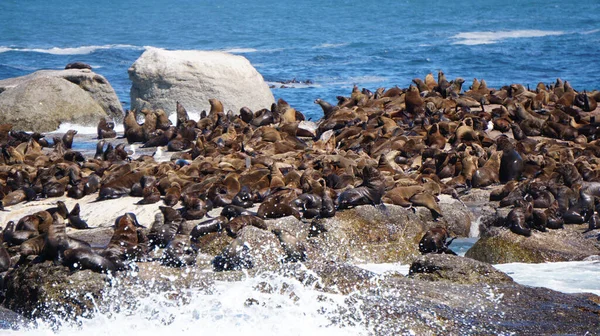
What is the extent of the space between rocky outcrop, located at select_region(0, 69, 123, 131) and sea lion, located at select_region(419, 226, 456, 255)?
40.0 ft

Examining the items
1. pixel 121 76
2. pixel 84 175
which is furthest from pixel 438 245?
pixel 121 76

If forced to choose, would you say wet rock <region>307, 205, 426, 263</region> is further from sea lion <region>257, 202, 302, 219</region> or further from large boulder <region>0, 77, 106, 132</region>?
large boulder <region>0, 77, 106, 132</region>

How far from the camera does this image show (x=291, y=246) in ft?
29.2

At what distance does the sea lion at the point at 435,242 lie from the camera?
9.58 metres

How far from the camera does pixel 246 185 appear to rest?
11164 millimetres

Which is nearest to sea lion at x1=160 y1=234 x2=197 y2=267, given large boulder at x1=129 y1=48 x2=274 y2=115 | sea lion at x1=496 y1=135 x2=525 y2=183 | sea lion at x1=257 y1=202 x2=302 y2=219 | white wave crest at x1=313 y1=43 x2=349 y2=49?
sea lion at x1=257 y1=202 x2=302 y2=219

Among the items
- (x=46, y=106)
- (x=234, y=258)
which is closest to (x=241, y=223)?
(x=234, y=258)

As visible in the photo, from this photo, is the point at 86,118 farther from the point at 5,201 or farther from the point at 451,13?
the point at 451,13

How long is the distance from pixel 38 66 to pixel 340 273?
35.9 meters

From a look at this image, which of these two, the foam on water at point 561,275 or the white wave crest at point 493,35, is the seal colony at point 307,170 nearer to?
the foam on water at point 561,275

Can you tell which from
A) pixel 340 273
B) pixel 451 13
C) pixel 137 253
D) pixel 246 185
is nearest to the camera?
pixel 340 273

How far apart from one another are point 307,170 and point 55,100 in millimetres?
9883

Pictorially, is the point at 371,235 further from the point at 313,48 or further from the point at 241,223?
the point at 313,48

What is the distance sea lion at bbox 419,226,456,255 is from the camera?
377 inches
